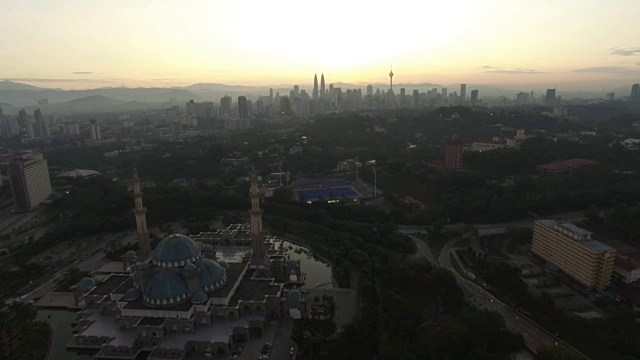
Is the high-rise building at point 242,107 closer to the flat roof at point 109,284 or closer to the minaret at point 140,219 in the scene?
the minaret at point 140,219

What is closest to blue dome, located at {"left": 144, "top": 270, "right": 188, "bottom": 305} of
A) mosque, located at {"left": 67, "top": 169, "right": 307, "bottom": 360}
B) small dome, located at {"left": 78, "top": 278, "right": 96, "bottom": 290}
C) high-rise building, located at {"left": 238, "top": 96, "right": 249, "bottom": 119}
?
mosque, located at {"left": 67, "top": 169, "right": 307, "bottom": 360}

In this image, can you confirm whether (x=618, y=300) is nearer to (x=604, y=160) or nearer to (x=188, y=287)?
(x=188, y=287)

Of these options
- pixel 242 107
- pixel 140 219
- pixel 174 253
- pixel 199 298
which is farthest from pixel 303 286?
pixel 242 107

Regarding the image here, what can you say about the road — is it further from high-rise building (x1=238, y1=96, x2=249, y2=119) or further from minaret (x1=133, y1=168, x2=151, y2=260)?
high-rise building (x1=238, y1=96, x2=249, y2=119)

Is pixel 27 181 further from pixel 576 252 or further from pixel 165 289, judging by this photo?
pixel 576 252

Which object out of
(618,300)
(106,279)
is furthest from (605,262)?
(106,279)
